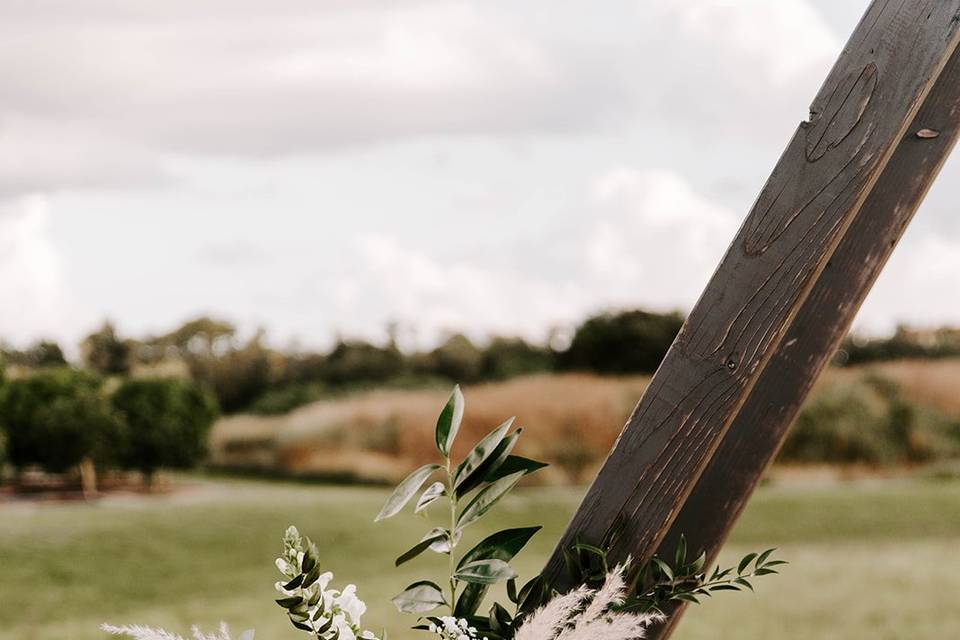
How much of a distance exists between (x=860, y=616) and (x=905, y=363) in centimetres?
798

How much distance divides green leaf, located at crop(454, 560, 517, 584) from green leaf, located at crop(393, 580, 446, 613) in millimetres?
33

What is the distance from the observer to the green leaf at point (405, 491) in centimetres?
102

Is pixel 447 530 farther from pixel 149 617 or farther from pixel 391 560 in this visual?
pixel 391 560

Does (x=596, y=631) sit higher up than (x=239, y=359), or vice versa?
(x=596, y=631)

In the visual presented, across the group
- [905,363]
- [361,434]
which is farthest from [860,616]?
[905,363]

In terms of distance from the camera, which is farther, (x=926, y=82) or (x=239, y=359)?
(x=239, y=359)

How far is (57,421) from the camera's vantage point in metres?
8.64

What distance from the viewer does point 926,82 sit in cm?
110

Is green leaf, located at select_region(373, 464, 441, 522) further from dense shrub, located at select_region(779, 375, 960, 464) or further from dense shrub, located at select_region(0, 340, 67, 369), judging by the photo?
dense shrub, located at select_region(0, 340, 67, 369)

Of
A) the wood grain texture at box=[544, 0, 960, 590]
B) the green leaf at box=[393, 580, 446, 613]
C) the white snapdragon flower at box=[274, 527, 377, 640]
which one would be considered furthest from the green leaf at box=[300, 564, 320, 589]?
the wood grain texture at box=[544, 0, 960, 590]

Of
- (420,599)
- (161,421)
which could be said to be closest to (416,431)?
(161,421)

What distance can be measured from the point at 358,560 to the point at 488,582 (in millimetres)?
6181

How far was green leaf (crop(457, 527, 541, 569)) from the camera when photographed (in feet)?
3.55

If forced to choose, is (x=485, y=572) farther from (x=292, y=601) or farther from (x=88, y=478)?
(x=88, y=478)
